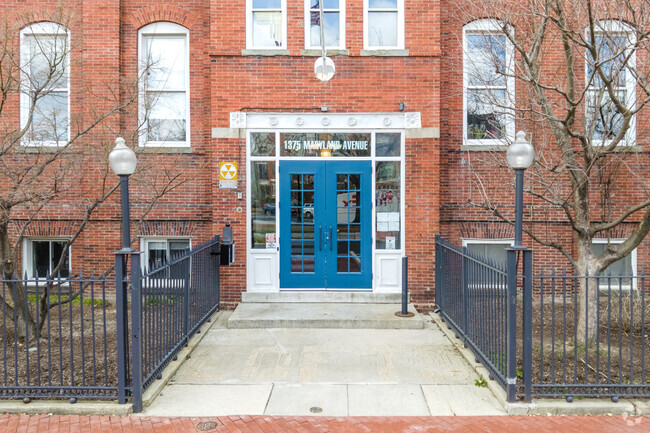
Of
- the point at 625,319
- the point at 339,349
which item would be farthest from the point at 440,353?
the point at 625,319

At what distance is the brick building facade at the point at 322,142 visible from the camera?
9758 mm

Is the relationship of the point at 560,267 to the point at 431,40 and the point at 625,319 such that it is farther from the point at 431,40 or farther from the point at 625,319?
the point at 431,40

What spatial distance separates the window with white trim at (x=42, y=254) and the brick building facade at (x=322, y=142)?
0.62 metres

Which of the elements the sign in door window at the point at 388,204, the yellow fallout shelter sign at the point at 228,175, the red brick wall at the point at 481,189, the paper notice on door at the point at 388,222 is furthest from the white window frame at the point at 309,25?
the paper notice on door at the point at 388,222

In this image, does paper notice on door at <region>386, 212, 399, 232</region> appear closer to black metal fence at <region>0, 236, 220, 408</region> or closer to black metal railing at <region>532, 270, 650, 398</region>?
black metal railing at <region>532, 270, 650, 398</region>

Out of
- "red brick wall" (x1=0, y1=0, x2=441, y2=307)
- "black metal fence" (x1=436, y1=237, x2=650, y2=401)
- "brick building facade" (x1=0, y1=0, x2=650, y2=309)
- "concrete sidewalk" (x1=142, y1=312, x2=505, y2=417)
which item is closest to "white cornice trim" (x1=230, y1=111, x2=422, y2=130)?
"brick building facade" (x1=0, y1=0, x2=650, y2=309)

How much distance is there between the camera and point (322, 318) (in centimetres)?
858

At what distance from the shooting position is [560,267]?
34.7 feet

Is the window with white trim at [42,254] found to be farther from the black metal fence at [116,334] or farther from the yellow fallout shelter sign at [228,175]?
the yellow fallout shelter sign at [228,175]

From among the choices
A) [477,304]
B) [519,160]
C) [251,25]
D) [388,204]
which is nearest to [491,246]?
[388,204]

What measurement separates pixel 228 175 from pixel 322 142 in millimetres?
1869

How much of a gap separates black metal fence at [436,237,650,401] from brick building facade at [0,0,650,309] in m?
1.45

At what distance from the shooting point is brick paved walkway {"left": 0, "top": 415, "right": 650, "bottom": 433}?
4.93 metres

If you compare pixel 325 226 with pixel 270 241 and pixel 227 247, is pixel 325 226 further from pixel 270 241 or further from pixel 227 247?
pixel 227 247
